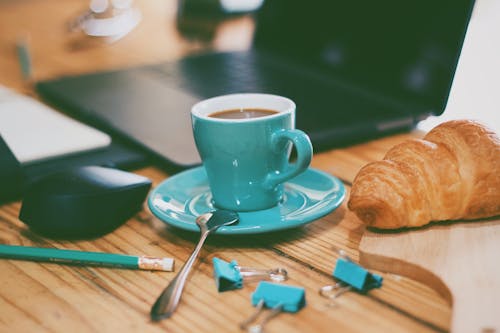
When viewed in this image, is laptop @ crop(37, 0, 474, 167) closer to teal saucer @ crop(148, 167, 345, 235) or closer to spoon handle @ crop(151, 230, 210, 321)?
teal saucer @ crop(148, 167, 345, 235)

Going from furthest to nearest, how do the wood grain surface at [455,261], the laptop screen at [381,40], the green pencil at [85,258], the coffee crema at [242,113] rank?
the laptop screen at [381,40], the coffee crema at [242,113], the green pencil at [85,258], the wood grain surface at [455,261]

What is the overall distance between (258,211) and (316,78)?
0.47 metres

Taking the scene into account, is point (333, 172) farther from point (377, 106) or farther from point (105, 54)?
point (105, 54)

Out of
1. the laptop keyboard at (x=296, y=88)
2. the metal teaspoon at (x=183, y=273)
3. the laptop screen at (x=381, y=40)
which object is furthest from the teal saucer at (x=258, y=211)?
the laptop screen at (x=381, y=40)

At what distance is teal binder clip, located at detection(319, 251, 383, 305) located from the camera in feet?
1.66

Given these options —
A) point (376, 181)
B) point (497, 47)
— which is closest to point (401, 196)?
point (376, 181)

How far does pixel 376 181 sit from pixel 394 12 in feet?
1.35

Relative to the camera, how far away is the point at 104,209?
24.1 inches

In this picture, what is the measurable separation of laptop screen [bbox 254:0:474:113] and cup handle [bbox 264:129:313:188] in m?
0.29

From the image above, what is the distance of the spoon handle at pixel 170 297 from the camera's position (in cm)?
49

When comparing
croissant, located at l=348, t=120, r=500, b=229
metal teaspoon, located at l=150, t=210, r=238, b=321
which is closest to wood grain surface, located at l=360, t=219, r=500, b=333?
croissant, located at l=348, t=120, r=500, b=229

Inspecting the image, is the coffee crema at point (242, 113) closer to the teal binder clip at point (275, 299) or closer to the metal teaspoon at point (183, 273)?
the metal teaspoon at point (183, 273)

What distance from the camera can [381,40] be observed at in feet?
3.03

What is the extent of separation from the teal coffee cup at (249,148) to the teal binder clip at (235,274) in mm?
103
